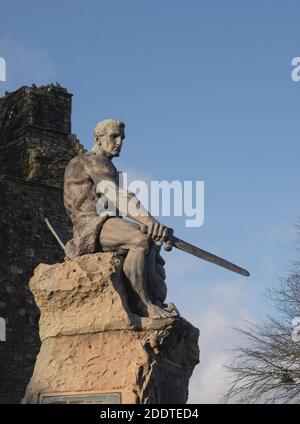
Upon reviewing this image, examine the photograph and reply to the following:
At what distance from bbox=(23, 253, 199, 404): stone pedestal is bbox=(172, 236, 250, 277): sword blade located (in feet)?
2.25

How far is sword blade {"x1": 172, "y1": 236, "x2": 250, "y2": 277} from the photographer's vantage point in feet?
32.4

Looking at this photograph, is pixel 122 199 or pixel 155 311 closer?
pixel 155 311

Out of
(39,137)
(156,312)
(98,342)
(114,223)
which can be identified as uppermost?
(39,137)

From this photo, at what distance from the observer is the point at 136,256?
9.66 meters

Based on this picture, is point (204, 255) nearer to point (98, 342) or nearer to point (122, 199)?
point (122, 199)

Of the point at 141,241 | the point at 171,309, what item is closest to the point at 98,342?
the point at 171,309

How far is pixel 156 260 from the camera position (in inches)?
404

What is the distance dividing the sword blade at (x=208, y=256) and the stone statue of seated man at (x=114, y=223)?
306 millimetres

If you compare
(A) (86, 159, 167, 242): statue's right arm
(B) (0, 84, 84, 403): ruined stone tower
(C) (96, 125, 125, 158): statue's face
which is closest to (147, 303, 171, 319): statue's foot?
(A) (86, 159, 167, 242): statue's right arm

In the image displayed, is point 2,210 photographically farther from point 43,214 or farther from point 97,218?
point 97,218

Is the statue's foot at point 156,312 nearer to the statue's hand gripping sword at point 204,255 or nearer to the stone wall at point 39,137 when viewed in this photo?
the statue's hand gripping sword at point 204,255

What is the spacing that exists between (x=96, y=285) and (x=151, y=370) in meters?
0.99

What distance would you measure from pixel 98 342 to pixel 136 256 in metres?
0.92
